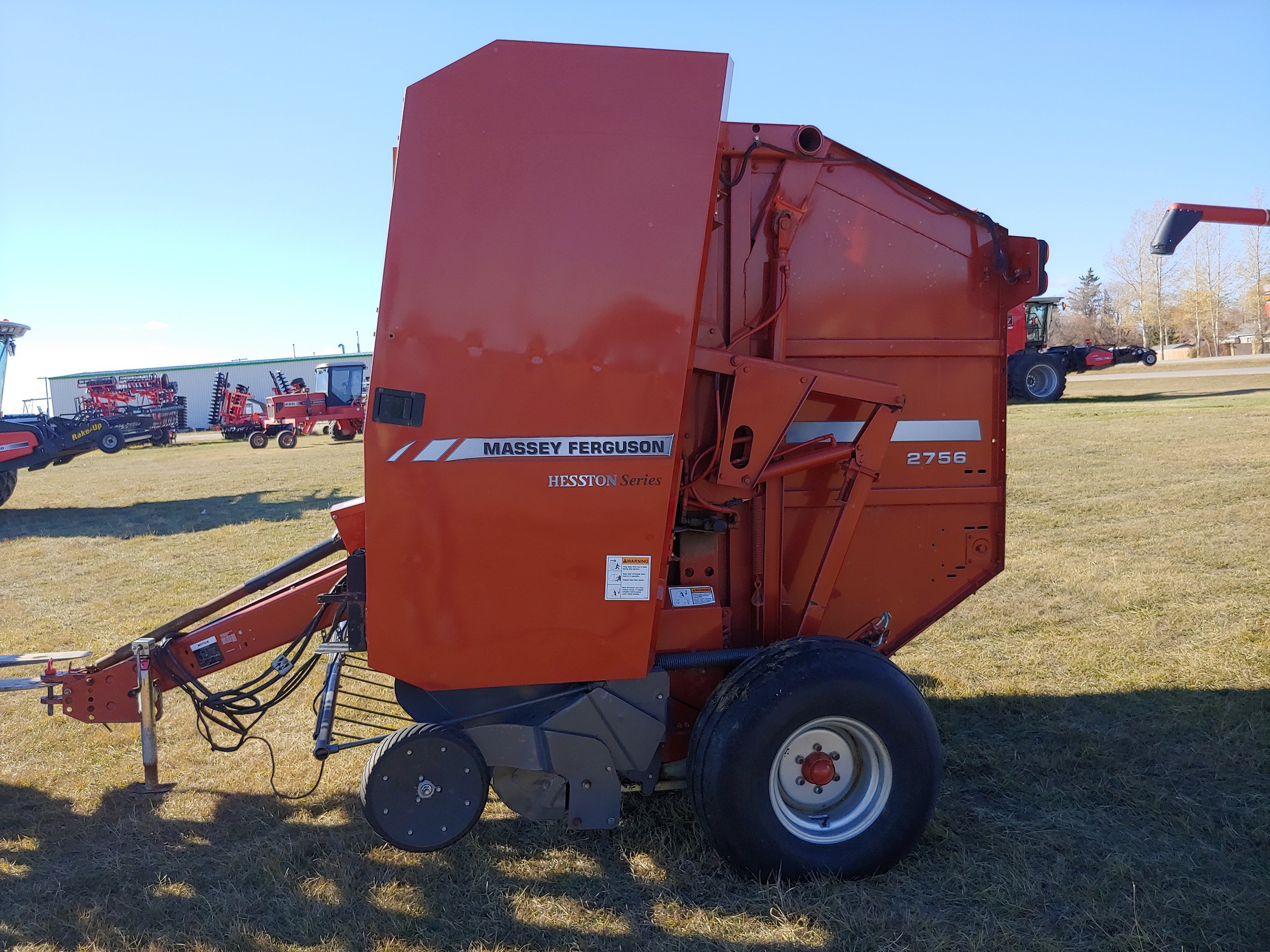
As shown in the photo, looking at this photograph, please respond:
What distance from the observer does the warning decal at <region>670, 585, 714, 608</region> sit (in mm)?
3307

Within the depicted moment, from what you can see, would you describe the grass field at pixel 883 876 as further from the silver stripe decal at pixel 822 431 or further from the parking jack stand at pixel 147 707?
the silver stripe decal at pixel 822 431

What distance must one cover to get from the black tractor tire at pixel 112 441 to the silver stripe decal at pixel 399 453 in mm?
18613

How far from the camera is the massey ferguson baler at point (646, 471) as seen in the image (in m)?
2.74

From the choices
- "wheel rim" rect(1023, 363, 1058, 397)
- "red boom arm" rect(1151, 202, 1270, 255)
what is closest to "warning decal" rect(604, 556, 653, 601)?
"red boom arm" rect(1151, 202, 1270, 255)

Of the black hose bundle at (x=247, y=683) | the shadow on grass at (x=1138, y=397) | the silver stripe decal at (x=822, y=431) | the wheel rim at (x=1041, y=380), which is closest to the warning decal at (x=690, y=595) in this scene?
the silver stripe decal at (x=822, y=431)

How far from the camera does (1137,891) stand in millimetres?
2916

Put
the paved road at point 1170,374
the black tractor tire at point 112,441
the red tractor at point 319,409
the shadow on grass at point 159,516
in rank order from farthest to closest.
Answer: the paved road at point 1170,374 < the red tractor at point 319,409 < the black tractor tire at point 112,441 < the shadow on grass at point 159,516

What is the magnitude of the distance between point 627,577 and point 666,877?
3.62 ft

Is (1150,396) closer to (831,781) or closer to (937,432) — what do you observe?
(937,432)

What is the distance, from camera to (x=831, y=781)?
3098 mm

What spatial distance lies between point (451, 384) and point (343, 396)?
1109 inches

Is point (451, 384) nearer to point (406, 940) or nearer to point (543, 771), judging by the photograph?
point (543, 771)

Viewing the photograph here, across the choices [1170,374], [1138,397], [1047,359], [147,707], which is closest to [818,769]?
[147,707]

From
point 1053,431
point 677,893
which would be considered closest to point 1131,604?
point 677,893
